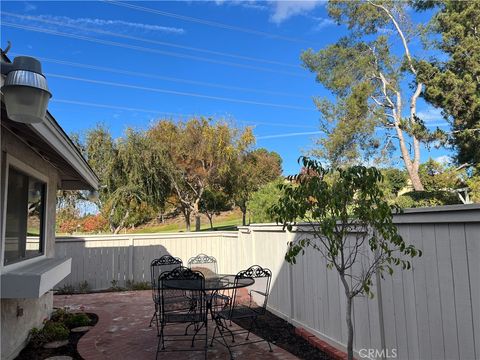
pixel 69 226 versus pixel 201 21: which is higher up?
pixel 201 21

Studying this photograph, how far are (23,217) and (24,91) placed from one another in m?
2.99

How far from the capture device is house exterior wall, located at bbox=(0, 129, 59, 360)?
394cm

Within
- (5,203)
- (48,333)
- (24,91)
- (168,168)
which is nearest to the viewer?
(24,91)

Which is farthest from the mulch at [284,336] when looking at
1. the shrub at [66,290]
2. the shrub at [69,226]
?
the shrub at [69,226]

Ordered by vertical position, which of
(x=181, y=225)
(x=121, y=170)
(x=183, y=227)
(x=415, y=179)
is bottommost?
(x=183, y=227)

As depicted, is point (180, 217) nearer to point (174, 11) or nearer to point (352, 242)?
point (174, 11)

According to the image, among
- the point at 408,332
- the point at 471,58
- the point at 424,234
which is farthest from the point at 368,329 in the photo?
the point at 471,58

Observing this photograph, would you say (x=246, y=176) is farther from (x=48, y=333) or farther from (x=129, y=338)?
(x=48, y=333)

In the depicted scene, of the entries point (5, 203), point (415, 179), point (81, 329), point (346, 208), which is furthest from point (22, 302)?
point (415, 179)

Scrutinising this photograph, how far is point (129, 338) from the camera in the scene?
5.37m

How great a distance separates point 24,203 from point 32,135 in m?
1.05

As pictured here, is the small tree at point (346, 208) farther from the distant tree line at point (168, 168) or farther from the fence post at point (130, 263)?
the distant tree line at point (168, 168)

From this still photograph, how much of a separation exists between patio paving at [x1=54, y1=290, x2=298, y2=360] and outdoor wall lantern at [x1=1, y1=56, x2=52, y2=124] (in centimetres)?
341

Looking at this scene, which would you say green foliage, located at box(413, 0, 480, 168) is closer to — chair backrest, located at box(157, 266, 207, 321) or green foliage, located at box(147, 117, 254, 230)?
green foliage, located at box(147, 117, 254, 230)
